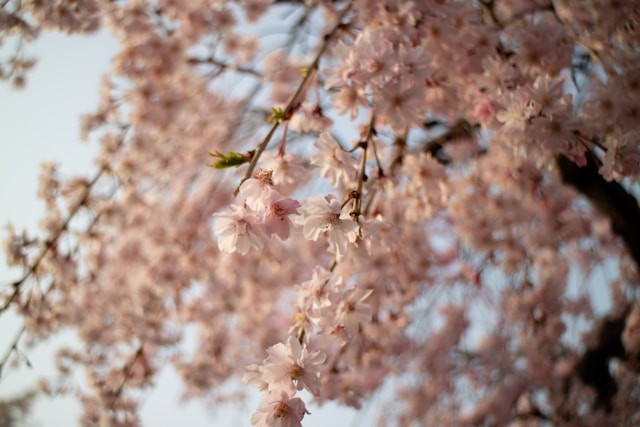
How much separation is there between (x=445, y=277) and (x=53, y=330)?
3817 millimetres

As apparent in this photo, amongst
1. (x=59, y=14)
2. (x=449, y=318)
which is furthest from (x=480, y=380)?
(x=59, y=14)

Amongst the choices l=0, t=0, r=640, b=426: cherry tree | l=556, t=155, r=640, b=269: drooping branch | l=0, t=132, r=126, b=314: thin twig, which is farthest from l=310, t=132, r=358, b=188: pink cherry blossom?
l=556, t=155, r=640, b=269: drooping branch

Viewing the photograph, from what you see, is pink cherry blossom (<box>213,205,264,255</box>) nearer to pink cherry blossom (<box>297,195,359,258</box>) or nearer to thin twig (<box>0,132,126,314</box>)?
pink cherry blossom (<box>297,195,359,258</box>)

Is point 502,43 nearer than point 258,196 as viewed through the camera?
No

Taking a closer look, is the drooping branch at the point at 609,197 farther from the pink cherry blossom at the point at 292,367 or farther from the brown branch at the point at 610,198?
the pink cherry blossom at the point at 292,367

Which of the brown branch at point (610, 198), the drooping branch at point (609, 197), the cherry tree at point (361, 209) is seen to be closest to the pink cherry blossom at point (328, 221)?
the cherry tree at point (361, 209)

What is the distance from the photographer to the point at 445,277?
4.58 metres

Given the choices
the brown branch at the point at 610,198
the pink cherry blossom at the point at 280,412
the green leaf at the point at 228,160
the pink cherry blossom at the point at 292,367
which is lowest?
the brown branch at the point at 610,198

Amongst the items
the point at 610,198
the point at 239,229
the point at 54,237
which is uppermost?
the point at 239,229

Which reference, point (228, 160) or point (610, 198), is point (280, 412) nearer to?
point (228, 160)

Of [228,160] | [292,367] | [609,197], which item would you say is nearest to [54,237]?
[228,160]

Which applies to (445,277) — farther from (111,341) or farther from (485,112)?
(111,341)

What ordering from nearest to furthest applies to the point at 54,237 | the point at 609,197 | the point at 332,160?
the point at 332,160, the point at 54,237, the point at 609,197

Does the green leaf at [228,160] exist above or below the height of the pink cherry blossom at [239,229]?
above
